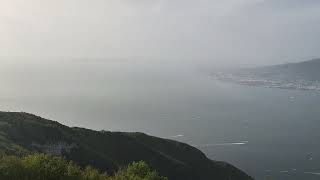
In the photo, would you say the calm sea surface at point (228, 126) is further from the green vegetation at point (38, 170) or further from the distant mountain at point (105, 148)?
the green vegetation at point (38, 170)

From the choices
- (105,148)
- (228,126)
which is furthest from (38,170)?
(228,126)

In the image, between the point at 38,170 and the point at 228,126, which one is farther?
the point at 228,126


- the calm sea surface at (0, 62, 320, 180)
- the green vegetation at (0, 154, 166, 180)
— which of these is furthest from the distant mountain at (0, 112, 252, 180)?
the calm sea surface at (0, 62, 320, 180)

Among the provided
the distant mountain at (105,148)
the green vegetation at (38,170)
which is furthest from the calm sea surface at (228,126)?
the green vegetation at (38,170)

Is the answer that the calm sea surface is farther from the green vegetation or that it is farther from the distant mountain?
the green vegetation

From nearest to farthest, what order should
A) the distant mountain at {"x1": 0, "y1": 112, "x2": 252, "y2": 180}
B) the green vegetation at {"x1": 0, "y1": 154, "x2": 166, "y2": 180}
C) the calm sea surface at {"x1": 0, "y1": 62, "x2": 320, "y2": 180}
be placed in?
the green vegetation at {"x1": 0, "y1": 154, "x2": 166, "y2": 180}, the distant mountain at {"x1": 0, "y1": 112, "x2": 252, "y2": 180}, the calm sea surface at {"x1": 0, "y1": 62, "x2": 320, "y2": 180}

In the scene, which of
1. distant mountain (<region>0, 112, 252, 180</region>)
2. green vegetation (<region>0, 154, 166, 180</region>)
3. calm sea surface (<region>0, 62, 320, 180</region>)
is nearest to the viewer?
green vegetation (<region>0, 154, 166, 180</region>)

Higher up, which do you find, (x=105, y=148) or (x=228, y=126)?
(x=228, y=126)

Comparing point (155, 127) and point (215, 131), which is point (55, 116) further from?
point (215, 131)

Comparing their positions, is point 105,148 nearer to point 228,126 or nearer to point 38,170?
point 38,170
